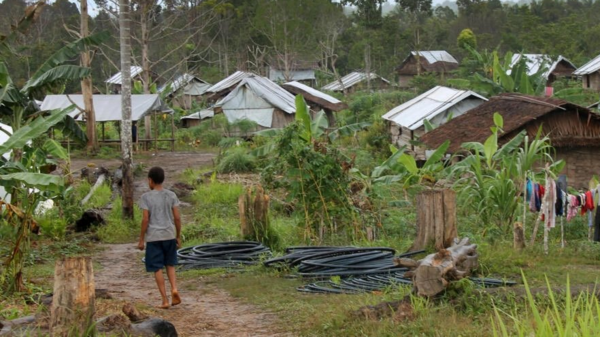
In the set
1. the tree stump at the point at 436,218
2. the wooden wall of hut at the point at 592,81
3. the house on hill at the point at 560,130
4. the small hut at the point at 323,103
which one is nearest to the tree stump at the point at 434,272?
the tree stump at the point at 436,218

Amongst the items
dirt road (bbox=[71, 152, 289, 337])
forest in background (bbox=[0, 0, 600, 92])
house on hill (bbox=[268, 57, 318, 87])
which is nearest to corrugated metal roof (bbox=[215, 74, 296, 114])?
forest in background (bbox=[0, 0, 600, 92])

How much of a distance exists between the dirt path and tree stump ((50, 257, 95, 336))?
150 cm

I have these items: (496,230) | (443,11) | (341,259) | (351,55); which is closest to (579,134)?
(496,230)

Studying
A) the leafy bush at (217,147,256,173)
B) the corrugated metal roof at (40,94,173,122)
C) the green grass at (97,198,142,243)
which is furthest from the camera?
the corrugated metal roof at (40,94,173,122)

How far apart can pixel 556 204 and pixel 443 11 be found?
78738mm

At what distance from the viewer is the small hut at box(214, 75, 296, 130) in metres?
35.3

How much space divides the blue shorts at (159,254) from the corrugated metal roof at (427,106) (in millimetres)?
18140

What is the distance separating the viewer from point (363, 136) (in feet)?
104

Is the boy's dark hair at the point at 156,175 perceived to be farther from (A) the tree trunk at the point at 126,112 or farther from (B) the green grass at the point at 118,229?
(A) the tree trunk at the point at 126,112

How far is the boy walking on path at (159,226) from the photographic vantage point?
25.9ft

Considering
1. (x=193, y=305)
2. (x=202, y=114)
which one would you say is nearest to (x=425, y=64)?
(x=202, y=114)

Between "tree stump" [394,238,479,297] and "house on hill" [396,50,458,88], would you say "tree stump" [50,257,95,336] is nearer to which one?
"tree stump" [394,238,479,297]

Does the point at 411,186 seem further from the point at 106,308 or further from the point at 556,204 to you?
the point at 106,308

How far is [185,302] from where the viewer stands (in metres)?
8.62
